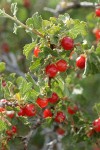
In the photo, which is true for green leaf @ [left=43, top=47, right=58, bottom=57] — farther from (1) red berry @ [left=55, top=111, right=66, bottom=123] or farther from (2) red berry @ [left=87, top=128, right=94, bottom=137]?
(2) red berry @ [left=87, top=128, right=94, bottom=137]

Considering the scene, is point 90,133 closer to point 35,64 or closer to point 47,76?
point 47,76

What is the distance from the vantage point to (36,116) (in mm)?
3701

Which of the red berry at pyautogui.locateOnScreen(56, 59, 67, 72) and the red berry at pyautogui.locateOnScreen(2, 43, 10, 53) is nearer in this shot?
the red berry at pyautogui.locateOnScreen(56, 59, 67, 72)

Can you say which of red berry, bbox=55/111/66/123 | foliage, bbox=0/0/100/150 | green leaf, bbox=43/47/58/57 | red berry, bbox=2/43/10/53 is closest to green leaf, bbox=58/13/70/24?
foliage, bbox=0/0/100/150

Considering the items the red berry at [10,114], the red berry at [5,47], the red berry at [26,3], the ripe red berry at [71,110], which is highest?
the red berry at [26,3]

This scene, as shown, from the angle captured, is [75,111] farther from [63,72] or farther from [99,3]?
[99,3]

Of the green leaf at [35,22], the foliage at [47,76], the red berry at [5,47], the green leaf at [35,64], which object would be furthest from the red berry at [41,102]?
the red berry at [5,47]

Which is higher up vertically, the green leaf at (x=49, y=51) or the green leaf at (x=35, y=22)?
the green leaf at (x=35, y=22)

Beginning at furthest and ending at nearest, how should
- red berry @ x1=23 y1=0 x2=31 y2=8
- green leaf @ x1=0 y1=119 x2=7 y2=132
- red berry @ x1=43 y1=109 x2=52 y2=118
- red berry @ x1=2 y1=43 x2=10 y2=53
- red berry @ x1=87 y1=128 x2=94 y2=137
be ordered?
red berry @ x1=23 y1=0 x2=31 y2=8
red berry @ x1=2 y1=43 x2=10 y2=53
red berry @ x1=43 y1=109 x2=52 y2=118
red berry @ x1=87 y1=128 x2=94 y2=137
green leaf @ x1=0 y1=119 x2=7 y2=132

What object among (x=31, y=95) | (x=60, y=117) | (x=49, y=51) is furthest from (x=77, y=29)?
(x=60, y=117)

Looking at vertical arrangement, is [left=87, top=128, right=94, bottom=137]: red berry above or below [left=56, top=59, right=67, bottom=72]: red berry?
below

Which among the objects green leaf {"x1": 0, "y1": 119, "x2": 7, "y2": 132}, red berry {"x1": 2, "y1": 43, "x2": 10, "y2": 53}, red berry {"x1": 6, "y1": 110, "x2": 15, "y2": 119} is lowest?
green leaf {"x1": 0, "y1": 119, "x2": 7, "y2": 132}

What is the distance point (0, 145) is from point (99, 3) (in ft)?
5.62

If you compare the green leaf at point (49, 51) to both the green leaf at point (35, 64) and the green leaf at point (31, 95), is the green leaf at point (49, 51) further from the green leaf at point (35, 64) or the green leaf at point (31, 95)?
the green leaf at point (31, 95)
